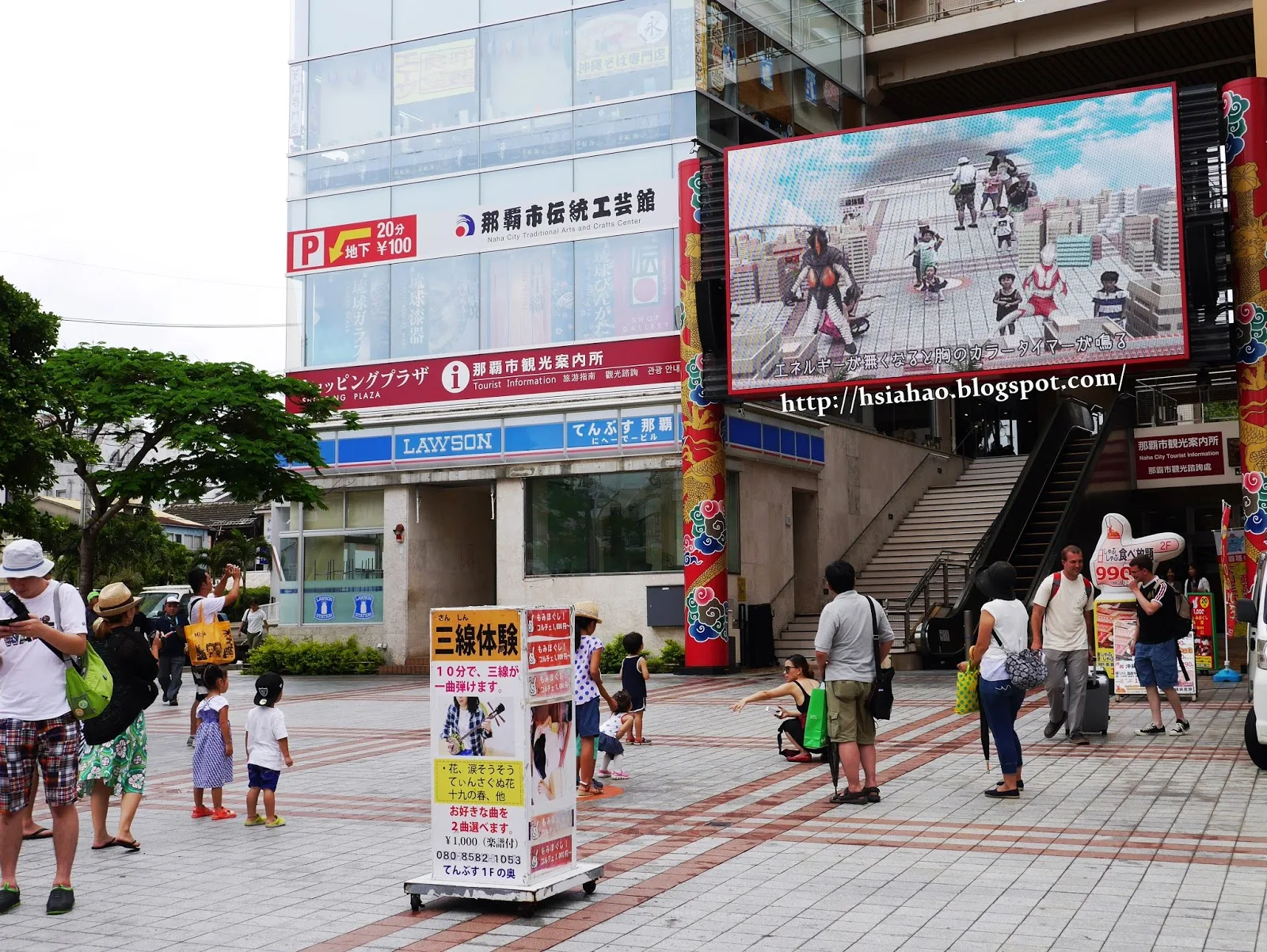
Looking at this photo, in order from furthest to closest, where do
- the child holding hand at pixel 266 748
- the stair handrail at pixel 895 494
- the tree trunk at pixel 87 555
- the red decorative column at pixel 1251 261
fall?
the stair handrail at pixel 895 494
the tree trunk at pixel 87 555
the red decorative column at pixel 1251 261
the child holding hand at pixel 266 748

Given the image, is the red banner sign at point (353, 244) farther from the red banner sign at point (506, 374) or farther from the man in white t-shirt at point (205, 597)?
the man in white t-shirt at point (205, 597)

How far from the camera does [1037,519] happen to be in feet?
85.0

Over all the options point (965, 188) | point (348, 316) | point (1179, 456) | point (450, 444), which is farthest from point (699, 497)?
point (1179, 456)

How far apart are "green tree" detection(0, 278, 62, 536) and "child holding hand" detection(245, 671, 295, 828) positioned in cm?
1483

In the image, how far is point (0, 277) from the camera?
2608cm

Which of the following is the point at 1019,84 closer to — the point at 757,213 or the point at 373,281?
the point at 757,213

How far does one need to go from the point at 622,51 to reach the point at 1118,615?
576 inches

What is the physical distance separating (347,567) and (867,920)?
22.5 metres

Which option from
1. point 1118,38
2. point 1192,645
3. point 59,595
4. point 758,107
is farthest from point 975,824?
point 1118,38

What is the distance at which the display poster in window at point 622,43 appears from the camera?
973 inches

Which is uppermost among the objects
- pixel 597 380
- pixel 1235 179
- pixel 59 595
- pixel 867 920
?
pixel 1235 179

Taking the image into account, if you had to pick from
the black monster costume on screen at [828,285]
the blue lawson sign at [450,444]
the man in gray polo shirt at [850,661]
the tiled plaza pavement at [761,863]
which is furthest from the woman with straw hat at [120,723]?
the blue lawson sign at [450,444]

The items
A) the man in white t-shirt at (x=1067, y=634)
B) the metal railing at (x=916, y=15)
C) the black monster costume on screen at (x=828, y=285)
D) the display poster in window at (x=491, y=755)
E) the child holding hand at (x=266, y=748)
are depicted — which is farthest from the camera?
the metal railing at (x=916, y=15)

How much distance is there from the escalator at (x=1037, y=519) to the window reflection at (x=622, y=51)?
1027 centimetres
